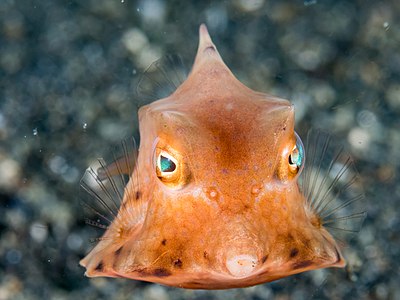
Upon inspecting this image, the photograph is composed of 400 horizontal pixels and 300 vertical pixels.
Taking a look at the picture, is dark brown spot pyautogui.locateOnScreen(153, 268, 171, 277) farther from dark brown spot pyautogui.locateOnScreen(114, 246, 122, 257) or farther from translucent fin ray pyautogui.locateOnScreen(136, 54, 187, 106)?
translucent fin ray pyautogui.locateOnScreen(136, 54, 187, 106)

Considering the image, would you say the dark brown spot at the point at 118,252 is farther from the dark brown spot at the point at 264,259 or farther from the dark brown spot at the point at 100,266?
the dark brown spot at the point at 264,259

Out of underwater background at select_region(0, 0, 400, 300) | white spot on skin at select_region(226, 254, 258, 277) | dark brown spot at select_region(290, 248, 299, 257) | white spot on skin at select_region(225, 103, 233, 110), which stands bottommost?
underwater background at select_region(0, 0, 400, 300)

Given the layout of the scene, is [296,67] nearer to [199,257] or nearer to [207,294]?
[207,294]

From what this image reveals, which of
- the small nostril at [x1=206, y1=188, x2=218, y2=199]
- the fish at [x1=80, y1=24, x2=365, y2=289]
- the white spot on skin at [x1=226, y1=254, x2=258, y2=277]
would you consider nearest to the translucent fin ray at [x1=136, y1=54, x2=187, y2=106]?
the fish at [x1=80, y1=24, x2=365, y2=289]

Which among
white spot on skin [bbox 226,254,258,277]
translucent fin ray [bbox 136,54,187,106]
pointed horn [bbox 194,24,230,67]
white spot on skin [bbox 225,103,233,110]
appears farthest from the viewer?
translucent fin ray [bbox 136,54,187,106]

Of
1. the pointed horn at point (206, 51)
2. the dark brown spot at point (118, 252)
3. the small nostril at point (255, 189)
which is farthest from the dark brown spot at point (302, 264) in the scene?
the pointed horn at point (206, 51)

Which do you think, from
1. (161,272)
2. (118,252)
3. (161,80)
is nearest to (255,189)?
(161,272)
